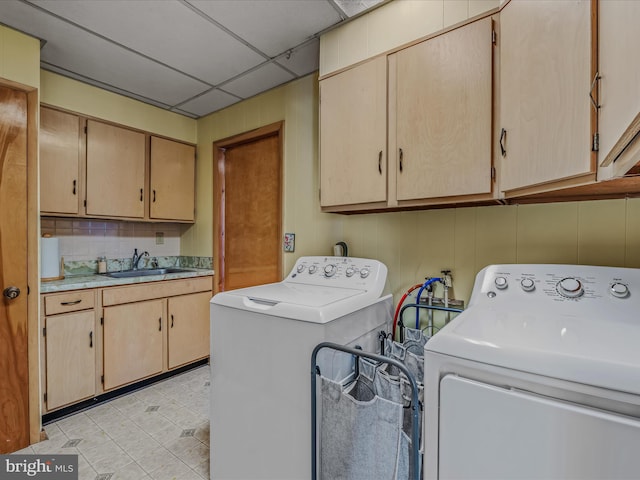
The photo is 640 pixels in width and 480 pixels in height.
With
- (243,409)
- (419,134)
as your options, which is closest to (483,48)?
(419,134)

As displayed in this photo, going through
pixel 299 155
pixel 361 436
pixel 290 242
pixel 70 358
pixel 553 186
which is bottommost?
pixel 70 358

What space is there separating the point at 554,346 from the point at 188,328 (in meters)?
2.77

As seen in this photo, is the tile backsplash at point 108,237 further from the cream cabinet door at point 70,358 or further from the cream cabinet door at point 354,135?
the cream cabinet door at point 354,135

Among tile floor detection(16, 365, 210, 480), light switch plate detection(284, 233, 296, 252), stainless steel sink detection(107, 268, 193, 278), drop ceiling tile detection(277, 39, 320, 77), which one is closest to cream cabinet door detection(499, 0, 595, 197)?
drop ceiling tile detection(277, 39, 320, 77)

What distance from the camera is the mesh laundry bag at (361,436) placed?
960 mm

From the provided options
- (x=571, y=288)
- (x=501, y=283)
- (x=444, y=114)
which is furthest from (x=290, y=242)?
(x=571, y=288)

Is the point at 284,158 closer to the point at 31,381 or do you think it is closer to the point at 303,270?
the point at 303,270

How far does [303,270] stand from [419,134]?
97cm

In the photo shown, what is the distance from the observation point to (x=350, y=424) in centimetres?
105

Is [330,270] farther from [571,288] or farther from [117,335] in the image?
[117,335]

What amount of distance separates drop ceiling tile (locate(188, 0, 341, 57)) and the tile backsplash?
2.00 metres

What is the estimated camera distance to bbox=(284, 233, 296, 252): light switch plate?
2.39 meters

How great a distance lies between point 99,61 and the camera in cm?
214

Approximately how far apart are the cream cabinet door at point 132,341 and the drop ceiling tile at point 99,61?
1.69 meters
